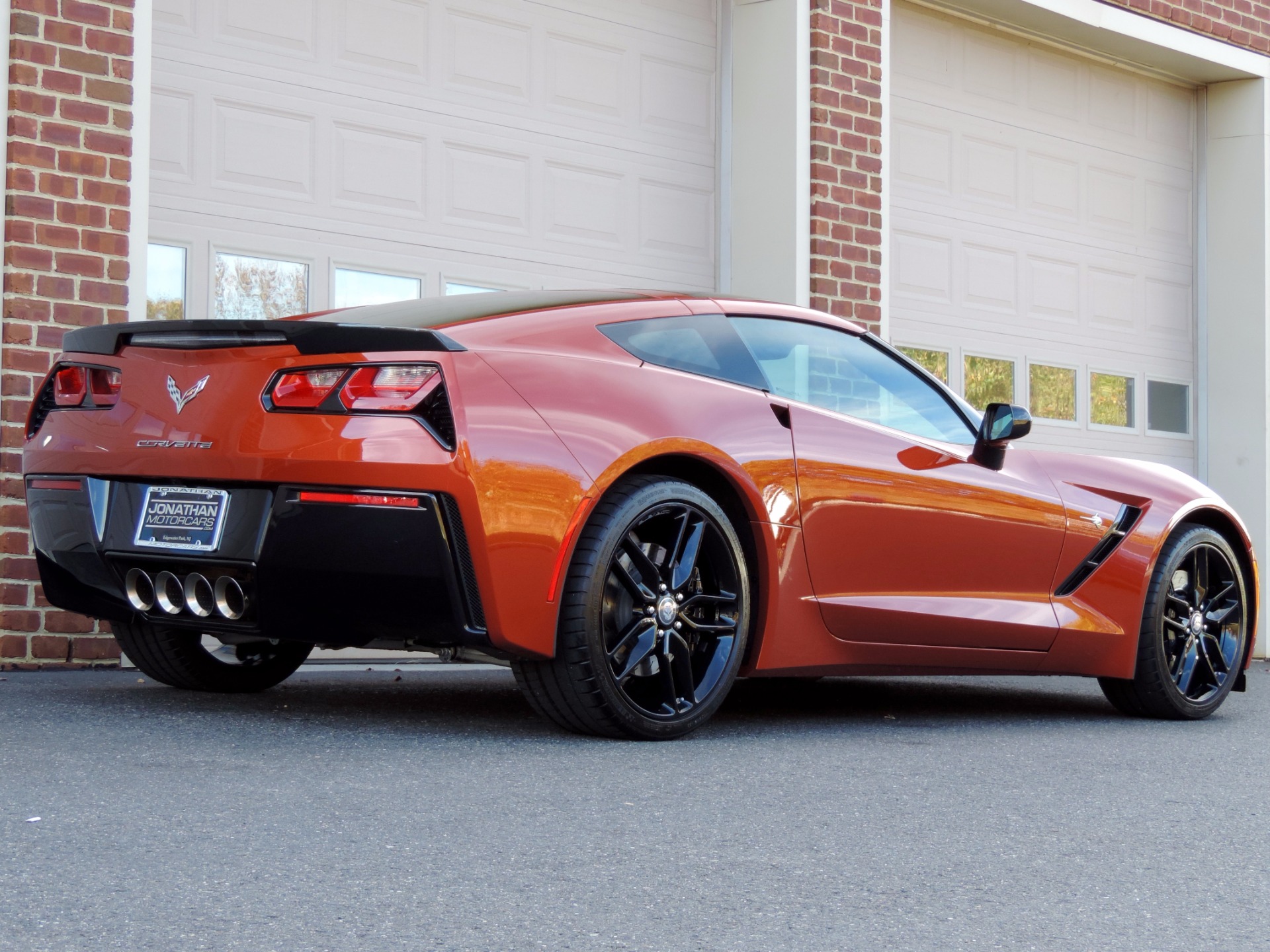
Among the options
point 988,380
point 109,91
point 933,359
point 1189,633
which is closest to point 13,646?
point 109,91

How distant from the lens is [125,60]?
683 centimetres

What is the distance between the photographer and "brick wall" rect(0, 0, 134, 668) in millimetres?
6449

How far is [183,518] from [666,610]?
4.25 ft

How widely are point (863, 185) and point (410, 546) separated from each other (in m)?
6.23

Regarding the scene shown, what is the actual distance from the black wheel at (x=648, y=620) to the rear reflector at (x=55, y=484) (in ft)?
4.30

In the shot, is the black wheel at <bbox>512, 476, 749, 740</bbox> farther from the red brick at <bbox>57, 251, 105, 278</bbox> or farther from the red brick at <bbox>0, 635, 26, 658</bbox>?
the red brick at <bbox>57, 251, 105, 278</bbox>

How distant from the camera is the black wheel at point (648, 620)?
432 centimetres

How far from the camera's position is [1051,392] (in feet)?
37.6

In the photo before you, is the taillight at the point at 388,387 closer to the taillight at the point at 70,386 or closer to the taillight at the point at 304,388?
the taillight at the point at 304,388

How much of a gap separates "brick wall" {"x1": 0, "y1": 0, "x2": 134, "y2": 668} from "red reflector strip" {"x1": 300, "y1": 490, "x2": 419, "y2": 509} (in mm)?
2744

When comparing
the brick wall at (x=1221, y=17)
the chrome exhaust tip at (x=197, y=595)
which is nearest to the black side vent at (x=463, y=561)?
the chrome exhaust tip at (x=197, y=595)

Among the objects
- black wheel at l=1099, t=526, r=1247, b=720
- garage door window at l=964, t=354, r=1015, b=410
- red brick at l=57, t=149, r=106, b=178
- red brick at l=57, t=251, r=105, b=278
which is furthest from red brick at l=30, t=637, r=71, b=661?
garage door window at l=964, t=354, r=1015, b=410

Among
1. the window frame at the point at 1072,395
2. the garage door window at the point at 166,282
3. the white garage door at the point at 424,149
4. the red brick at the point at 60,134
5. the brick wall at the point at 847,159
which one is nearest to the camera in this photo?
the red brick at the point at 60,134

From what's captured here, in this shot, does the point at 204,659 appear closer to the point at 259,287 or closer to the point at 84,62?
the point at 84,62
